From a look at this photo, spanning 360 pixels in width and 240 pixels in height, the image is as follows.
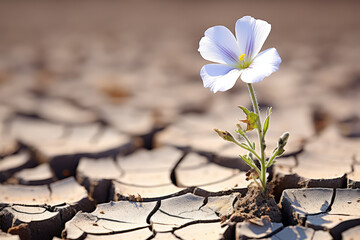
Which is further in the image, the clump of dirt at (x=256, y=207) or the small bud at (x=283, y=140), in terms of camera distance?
the clump of dirt at (x=256, y=207)

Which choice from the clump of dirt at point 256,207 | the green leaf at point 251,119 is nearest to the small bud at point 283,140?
the green leaf at point 251,119

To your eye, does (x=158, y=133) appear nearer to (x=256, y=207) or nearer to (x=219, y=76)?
(x=256, y=207)

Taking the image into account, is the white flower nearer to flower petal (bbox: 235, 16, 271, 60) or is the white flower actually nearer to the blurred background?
flower petal (bbox: 235, 16, 271, 60)

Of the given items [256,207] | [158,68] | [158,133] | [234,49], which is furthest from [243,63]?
[158,68]

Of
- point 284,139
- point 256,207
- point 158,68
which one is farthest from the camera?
point 158,68

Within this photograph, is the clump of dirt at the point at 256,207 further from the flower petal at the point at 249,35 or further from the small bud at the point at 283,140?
the flower petal at the point at 249,35
